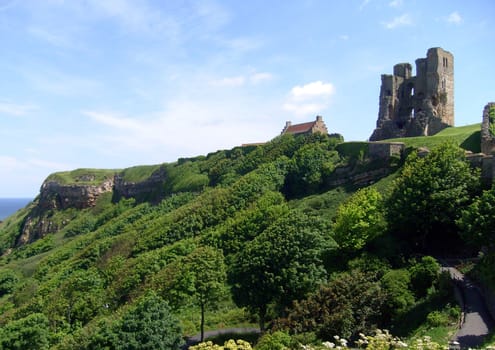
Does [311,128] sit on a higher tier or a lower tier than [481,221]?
→ higher

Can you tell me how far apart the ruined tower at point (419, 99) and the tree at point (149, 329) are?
34503mm

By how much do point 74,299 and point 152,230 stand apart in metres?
16.2

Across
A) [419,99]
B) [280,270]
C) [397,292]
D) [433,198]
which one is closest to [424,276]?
[397,292]

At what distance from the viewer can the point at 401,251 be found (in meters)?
28.7

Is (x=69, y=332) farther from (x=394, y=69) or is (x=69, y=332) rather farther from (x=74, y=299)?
(x=394, y=69)

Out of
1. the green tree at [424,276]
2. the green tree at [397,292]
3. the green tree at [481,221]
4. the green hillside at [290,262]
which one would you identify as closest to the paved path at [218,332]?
Result: the green hillside at [290,262]

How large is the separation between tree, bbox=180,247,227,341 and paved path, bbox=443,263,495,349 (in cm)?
1452

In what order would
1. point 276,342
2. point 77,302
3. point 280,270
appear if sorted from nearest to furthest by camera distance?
point 276,342
point 280,270
point 77,302

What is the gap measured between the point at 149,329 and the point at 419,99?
40.4 metres

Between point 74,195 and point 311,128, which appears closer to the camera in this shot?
point 311,128

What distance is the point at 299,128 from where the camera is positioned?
69938 millimetres

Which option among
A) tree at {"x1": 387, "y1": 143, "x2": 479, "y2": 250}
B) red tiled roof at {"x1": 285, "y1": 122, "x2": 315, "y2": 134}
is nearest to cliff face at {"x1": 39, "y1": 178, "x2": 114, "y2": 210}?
red tiled roof at {"x1": 285, "y1": 122, "x2": 315, "y2": 134}

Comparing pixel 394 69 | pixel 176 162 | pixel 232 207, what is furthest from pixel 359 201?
pixel 176 162

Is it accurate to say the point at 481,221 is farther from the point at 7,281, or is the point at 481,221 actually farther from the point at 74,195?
the point at 74,195
